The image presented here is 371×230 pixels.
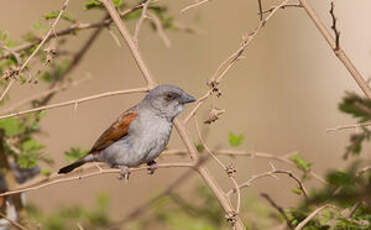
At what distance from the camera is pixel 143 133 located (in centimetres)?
477

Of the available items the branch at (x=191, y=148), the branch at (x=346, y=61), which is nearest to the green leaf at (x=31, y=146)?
the branch at (x=191, y=148)

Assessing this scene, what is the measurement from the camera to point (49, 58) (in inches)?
123

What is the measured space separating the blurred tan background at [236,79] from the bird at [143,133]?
6.82 metres

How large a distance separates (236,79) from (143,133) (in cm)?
1089

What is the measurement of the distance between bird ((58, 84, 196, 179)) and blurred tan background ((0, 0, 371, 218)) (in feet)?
22.4

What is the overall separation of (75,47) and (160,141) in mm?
10986

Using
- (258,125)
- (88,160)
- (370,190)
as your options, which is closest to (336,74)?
(258,125)

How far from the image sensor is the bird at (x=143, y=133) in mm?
4637

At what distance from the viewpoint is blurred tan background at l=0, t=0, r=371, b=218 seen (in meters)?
13.1

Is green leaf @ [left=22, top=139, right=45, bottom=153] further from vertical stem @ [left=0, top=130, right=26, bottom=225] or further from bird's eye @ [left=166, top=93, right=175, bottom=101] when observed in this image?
bird's eye @ [left=166, top=93, right=175, bottom=101]

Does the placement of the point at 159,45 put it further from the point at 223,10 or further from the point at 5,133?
the point at 5,133

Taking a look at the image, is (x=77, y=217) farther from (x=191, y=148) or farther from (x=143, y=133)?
(x=191, y=148)

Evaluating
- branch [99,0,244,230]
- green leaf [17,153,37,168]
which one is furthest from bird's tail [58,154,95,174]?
branch [99,0,244,230]

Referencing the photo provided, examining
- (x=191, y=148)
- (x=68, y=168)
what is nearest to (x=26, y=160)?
(x=68, y=168)
